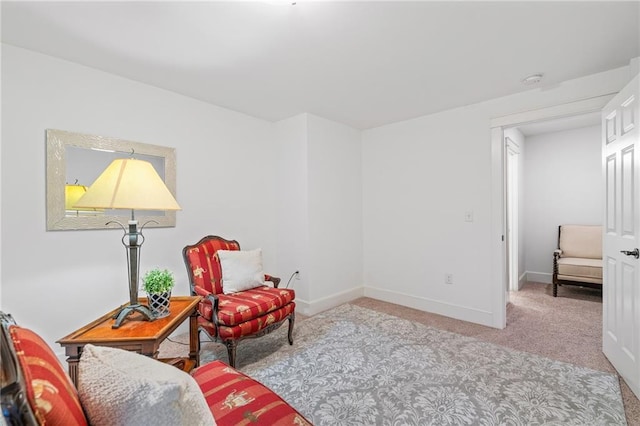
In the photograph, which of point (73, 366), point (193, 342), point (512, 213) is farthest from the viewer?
point (512, 213)

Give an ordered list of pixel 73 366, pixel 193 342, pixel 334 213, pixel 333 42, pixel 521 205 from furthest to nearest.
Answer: pixel 521 205 → pixel 334 213 → pixel 333 42 → pixel 193 342 → pixel 73 366

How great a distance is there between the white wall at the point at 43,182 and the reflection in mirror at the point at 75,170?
6cm

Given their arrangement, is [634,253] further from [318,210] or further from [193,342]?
[193,342]

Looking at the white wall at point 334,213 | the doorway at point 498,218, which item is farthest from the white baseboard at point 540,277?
the white wall at point 334,213

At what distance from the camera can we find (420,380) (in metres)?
2.06

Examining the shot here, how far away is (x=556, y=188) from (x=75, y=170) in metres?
6.14

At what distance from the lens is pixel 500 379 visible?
2.05 metres

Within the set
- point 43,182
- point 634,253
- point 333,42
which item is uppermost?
point 333,42

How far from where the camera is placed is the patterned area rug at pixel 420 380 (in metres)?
1.71

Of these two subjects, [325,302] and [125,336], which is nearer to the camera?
[125,336]

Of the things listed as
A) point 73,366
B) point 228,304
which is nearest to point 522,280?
point 228,304

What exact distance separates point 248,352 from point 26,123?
7.76 ft

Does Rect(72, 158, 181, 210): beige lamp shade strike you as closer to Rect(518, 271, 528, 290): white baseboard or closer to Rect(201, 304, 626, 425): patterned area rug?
Rect(201, 304, 626, 425): patterned area rug

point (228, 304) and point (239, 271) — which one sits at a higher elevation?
point (239, 271)
